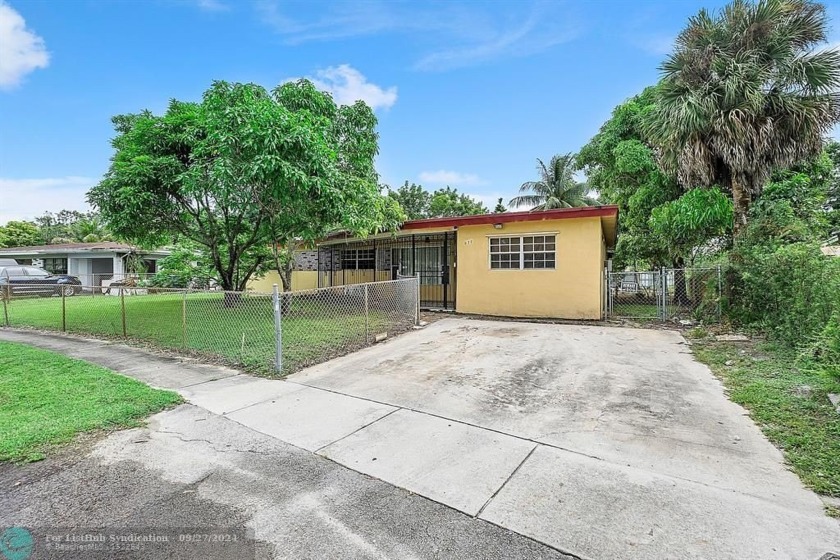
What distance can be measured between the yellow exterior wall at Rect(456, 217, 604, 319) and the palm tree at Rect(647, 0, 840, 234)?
2972 millimetres

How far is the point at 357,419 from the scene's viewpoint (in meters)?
3.60

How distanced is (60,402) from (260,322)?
4.30 meters

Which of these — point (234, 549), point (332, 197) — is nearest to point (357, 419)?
point (234, 549)

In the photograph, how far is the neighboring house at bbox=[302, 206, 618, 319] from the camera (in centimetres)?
953

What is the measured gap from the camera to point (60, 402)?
387cm

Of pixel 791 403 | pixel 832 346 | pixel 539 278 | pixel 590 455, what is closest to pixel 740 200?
pixel 539 278

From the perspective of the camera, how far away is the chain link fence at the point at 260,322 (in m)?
6.00

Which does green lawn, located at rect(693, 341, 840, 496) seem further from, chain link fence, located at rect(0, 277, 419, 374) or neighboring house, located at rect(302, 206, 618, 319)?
chain link fence, located at rect(0, 277, 419, 374)

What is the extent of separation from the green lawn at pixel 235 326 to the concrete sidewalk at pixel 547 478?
5.01 feet

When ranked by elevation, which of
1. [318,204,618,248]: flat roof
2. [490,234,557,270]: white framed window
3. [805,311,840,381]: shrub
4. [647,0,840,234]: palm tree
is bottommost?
[805,311,840,381]: shrub

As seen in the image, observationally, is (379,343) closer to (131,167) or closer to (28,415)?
(28,415)

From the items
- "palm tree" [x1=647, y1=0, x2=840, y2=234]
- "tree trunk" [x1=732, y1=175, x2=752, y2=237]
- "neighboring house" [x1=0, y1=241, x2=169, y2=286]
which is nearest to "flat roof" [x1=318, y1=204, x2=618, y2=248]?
"palm tree" [x1=647, y1=0, x2=840, y2=234]

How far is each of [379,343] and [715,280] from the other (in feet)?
25.2
